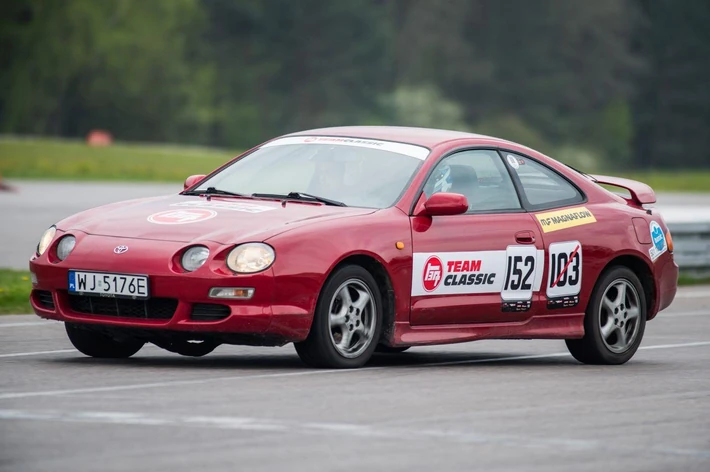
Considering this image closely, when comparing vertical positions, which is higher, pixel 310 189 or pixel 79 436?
pixel 310 189

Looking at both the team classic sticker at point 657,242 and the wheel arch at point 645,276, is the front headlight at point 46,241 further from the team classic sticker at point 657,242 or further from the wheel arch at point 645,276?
the team classic sticker at point 657,242

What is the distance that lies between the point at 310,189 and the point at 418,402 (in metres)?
2.22

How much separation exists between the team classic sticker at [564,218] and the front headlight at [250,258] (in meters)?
2.24

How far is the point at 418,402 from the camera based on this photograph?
7.91 metres

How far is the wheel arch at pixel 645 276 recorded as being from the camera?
35.8 feet

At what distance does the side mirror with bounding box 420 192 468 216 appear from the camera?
31.0ft

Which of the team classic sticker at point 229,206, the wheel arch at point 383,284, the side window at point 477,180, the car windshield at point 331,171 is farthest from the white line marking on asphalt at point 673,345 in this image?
the team classic sticker at point 229,206

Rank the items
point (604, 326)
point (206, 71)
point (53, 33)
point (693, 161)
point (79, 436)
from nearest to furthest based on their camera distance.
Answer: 1. point (79, 436)
2. point (604, 326)
3. point (53, 33)
4. point (206, 71)
5. point (693, 161)

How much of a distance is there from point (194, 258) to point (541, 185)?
2840 millimetres

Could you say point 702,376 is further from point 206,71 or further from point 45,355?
point 206,71

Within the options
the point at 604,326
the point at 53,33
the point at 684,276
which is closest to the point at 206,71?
the point at 53,33

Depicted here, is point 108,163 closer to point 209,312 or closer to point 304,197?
point 304,197

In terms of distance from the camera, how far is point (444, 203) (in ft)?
31.0

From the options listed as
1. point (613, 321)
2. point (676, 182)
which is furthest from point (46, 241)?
point (676, 182)
